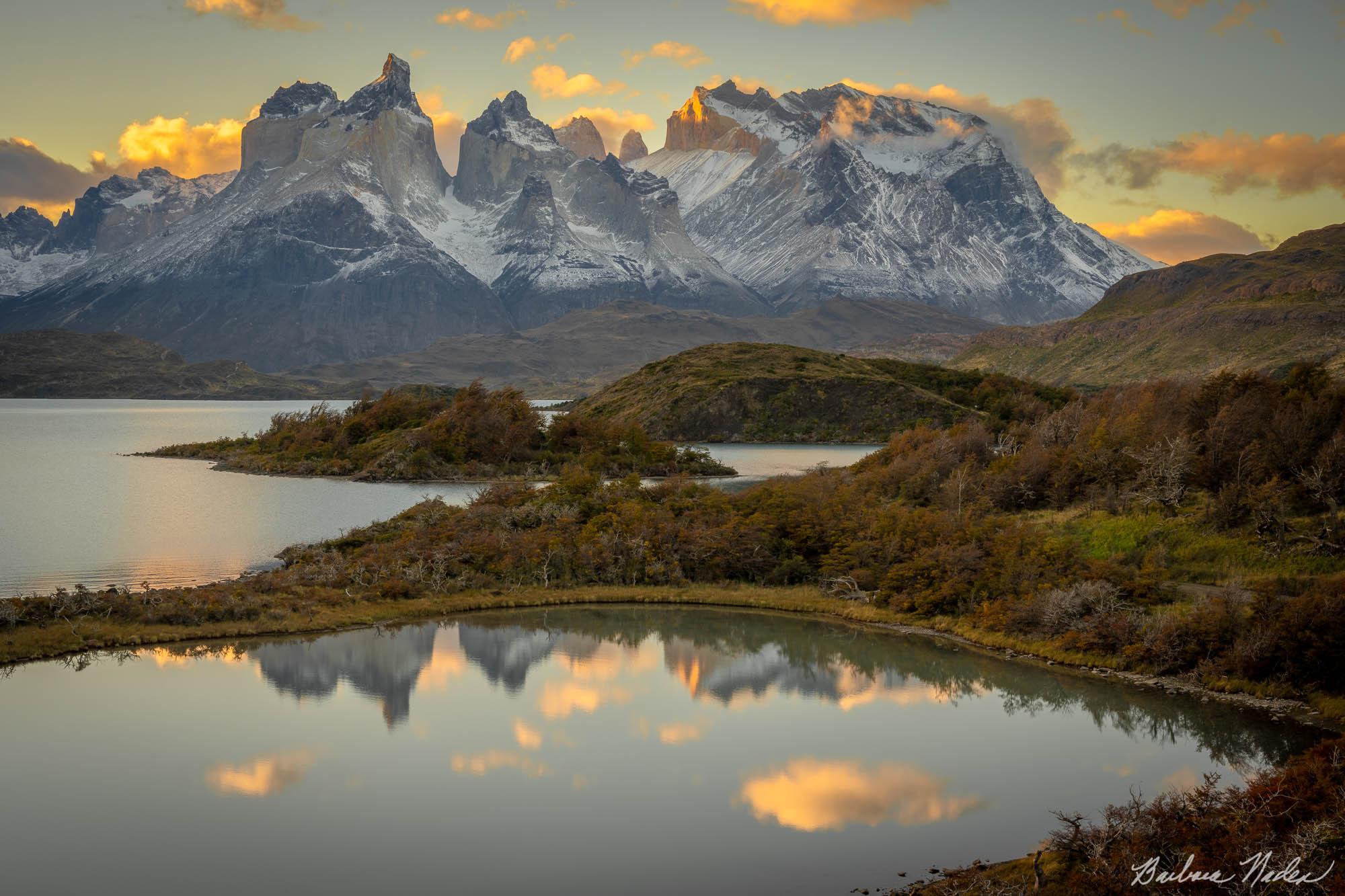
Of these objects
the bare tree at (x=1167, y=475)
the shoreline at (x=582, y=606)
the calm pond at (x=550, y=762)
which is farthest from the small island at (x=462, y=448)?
the calm pond at (x=550, y=762)

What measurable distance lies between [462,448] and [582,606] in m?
61.3

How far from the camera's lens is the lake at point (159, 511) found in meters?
52.9

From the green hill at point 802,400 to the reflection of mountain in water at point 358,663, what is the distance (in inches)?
4163

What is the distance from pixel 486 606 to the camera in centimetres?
4681

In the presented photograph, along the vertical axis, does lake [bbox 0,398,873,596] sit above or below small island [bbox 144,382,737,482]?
below

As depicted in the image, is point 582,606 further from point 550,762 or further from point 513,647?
point 550,762

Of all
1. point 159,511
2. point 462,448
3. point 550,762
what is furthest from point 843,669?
point 462,448

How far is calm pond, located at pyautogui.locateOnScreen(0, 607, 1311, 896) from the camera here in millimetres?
21703

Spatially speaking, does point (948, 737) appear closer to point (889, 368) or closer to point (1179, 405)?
point (1179, 405)

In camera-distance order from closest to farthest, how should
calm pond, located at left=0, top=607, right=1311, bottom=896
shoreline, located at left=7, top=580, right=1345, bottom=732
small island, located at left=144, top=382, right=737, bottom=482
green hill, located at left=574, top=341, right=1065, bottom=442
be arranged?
calm pond, located at left=0, top=607, right=1311, bottom=896, shoreline, located at left=7, top=580, right=1345, bottom=732, small island, located at left=144, top=382, right=737, bottom=482, green hill, located at left=574, top=341, right=1065, bottom=442

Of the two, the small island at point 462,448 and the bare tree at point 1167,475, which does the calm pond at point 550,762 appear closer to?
the bare tree at point 1167,475

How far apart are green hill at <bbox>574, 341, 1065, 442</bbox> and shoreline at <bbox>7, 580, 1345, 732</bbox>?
97.2m

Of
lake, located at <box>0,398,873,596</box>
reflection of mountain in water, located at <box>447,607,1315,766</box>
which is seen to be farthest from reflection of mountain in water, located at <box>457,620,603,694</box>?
lake, located at <box>0,398,873,596</box>

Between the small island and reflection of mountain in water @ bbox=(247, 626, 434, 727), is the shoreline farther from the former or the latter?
the small island
